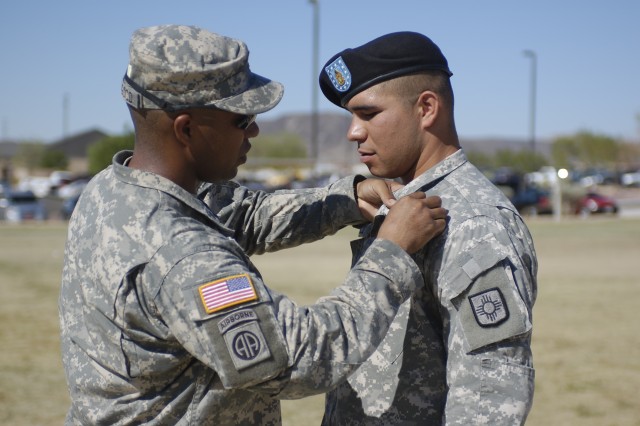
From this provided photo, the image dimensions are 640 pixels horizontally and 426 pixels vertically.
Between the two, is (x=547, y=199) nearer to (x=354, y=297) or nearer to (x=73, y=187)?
(x=73, y=187)

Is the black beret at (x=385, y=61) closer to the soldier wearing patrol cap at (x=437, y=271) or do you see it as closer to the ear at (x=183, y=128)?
the soldier wearing patrol cap at (x=437, y=271)

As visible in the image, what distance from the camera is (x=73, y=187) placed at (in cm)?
5450

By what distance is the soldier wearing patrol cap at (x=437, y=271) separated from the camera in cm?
256

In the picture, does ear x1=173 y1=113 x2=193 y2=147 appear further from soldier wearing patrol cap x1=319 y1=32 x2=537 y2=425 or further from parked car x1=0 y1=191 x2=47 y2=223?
parked car x1=0 y1=191 x2=47 y2=223

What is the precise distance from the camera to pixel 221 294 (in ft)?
7.58

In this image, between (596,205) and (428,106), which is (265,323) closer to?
(428,106)

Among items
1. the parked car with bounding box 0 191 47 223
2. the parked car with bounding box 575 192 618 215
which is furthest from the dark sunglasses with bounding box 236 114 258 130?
the parked car with bounding box 575 192 618 215

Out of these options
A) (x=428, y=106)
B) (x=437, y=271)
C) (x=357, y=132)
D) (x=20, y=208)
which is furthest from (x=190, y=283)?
(x=20, y=208)

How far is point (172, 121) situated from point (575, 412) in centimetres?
589

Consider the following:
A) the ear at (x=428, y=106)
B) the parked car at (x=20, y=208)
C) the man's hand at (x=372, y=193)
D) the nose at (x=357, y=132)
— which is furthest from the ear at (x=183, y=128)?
the parked car at (x=20, y=208)

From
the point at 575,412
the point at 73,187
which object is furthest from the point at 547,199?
the point at 575,412

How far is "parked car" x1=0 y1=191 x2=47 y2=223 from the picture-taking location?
1373 inches

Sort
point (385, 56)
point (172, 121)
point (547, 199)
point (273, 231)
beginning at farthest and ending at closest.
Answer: point (547, 199) < point (273, 231) < point (385, 56) < point (172, 121)

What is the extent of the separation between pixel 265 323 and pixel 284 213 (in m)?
1.23
